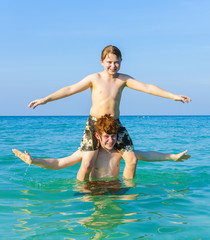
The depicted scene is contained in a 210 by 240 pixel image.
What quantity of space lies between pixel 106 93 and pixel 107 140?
2.51ft

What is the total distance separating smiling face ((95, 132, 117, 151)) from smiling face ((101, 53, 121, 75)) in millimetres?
1017

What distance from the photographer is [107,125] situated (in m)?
5.16

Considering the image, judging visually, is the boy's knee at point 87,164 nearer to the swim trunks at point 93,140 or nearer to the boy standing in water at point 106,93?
the boy standing in water at point 106,93

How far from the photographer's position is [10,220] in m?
3.93

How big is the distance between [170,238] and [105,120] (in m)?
2.28

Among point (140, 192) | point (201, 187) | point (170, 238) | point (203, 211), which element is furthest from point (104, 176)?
point (170, 238)

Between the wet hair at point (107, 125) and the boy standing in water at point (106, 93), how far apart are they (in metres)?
0.23

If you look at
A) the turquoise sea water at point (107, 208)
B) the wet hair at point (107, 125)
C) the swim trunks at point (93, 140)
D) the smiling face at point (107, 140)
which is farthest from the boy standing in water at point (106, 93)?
the turquoise sea water at point (107, 208)

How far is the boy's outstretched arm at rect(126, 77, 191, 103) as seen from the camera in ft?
17.0

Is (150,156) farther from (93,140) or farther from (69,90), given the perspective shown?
(69,90)

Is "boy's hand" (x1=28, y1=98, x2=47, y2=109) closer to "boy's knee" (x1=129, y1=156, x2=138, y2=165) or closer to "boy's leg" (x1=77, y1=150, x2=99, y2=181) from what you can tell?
"boy's leg" (x1=77, y1=150, x2=99, y2=181)

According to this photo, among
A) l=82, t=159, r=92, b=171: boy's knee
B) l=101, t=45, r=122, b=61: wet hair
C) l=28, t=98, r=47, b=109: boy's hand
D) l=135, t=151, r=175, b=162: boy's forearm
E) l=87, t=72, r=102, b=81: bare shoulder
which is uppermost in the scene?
l=101, t=45, r=122, b=61: wet hair

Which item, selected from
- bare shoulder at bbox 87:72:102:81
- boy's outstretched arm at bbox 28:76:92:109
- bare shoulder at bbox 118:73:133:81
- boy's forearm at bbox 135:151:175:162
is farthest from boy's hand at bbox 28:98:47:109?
boy's forearm at bbox 135:151:175:162

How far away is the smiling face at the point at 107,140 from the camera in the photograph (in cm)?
529
